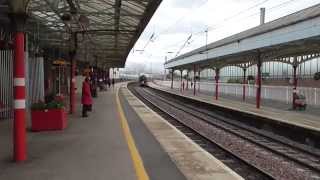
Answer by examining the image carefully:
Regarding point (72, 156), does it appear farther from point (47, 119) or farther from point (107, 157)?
point (47, 119)

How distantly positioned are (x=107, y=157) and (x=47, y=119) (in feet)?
17.2

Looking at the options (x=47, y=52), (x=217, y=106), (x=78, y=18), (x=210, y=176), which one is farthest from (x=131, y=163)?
(x=47, y=52)

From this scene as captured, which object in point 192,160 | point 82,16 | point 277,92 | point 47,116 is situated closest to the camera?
point 192,160

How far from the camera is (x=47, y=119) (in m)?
15.5

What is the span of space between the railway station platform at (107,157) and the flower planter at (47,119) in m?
0.32

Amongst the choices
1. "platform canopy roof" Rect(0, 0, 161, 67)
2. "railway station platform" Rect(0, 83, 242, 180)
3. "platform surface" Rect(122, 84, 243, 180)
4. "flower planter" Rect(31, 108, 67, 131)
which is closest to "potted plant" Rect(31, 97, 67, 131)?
"flower planter" Rect(31, 108, 67, 131)

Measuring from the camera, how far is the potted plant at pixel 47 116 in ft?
50.1

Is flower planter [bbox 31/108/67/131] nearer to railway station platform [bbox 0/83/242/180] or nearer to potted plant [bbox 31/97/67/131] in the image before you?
potted plant [bbox 31/97/67/131]

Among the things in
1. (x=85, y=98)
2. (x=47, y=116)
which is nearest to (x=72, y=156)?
(x=47, y=116)

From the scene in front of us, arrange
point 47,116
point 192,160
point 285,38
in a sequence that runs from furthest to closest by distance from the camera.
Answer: point 285,38 → point 47,116 → point 192,160

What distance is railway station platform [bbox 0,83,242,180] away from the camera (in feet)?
29.5

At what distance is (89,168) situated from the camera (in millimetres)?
9391

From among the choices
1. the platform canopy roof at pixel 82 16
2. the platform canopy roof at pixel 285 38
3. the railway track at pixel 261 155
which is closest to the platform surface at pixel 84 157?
the railway track at pixel 261 155

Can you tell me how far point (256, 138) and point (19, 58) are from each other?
11987 mm
